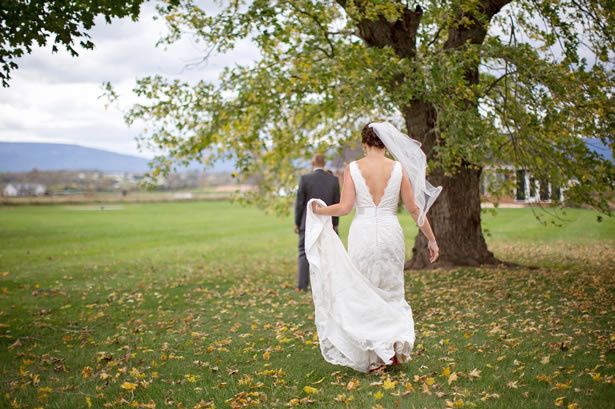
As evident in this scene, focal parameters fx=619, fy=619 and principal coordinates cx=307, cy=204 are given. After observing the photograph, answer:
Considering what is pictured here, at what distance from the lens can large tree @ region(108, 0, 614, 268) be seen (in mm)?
11352

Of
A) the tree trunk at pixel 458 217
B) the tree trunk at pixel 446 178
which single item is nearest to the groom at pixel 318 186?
the tree trunk at pixel 446 178

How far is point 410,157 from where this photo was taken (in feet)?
23.1

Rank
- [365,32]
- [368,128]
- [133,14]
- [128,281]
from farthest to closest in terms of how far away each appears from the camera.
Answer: [128,281], [365,32], [133,14], [368,128]

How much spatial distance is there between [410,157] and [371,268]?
1.34 metres

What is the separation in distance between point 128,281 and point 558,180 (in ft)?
34.7

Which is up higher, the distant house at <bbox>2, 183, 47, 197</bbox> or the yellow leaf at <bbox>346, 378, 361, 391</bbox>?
the distant house at <bbox>2, 183, 47, 197</bbox>

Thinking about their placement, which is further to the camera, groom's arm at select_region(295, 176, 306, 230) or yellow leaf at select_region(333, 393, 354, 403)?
groom's arm at select_region(295, 176, 306, 230)

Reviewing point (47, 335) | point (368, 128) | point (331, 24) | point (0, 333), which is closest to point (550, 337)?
point (368, 128)

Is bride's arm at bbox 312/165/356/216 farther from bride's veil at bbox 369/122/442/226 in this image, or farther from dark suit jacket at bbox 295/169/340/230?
dark suit jacket at bbox 295/169/340/230

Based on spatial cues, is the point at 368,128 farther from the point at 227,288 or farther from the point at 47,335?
the point at 227,288

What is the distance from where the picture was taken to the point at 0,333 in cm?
974

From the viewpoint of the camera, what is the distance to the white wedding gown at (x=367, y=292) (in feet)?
21.9

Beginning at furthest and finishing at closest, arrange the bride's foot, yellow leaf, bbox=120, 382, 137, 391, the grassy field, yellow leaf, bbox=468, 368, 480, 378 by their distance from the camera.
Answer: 1. the bride's foot
2. yellow leaf, bbox=120, 382, 137, 391
3. yellow leaf, bbox=468, 368, 480, 378
4. the grassy field

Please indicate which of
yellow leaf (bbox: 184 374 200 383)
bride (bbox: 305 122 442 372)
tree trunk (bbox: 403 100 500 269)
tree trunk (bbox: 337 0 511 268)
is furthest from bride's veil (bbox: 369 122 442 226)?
tree trunk (bbox: 403 100 500 269)
